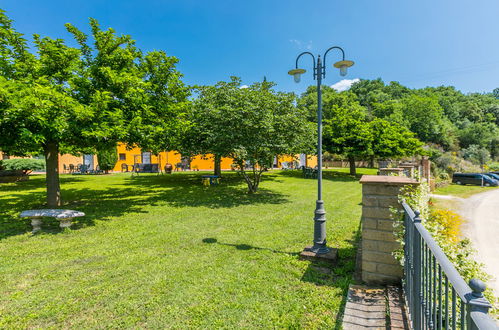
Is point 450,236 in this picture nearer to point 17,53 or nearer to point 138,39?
point 138,39

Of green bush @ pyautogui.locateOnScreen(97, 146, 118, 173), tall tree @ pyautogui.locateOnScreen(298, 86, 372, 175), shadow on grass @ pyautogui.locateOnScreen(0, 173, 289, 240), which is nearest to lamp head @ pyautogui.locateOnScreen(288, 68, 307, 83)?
shadow on grass @ pyautogui.locateOnScreen(0, 173, 289, 240)

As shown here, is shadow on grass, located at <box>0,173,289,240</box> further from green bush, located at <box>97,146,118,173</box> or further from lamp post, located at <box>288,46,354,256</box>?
green bush, located at <box>97,146,118,173</box>

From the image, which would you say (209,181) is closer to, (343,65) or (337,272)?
(343,65)

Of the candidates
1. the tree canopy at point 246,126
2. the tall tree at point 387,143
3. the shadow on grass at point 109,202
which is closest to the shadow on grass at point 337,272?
the shadow on grass at point 109,202

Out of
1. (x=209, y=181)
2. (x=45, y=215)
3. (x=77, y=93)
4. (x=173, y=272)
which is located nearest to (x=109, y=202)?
(x=45, y=215)

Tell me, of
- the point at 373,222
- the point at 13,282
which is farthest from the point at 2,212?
the point at 373,222

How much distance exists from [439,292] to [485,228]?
1126 centimetres

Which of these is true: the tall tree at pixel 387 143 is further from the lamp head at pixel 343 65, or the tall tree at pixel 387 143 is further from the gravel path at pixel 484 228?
the lamp head at pixel 343 65

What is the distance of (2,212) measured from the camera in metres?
8.60

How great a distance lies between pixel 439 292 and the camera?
166 cm

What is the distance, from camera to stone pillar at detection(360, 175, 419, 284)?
3430 mm

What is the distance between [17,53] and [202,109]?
22.5 ft

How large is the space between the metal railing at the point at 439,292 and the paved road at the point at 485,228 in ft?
7.23

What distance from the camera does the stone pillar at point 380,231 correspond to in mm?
3430
